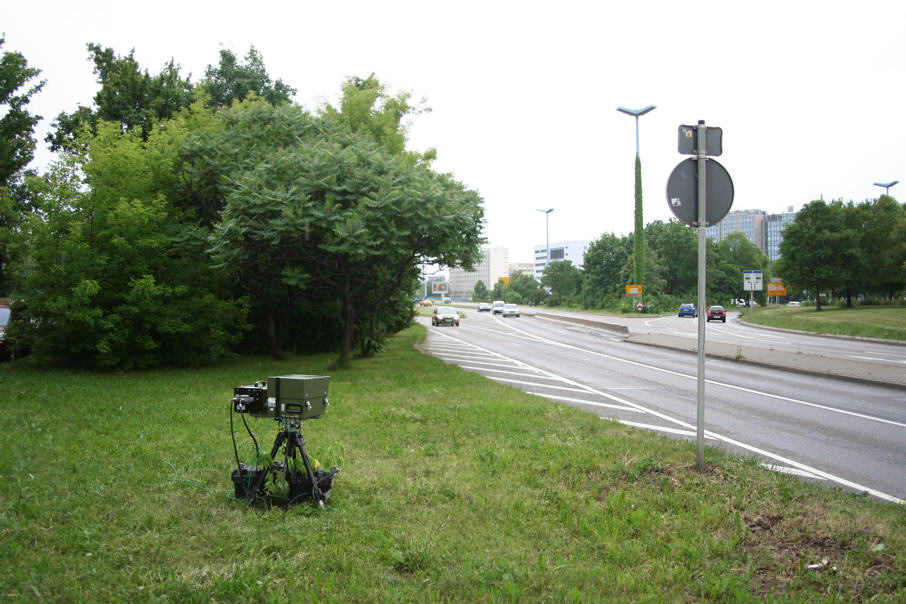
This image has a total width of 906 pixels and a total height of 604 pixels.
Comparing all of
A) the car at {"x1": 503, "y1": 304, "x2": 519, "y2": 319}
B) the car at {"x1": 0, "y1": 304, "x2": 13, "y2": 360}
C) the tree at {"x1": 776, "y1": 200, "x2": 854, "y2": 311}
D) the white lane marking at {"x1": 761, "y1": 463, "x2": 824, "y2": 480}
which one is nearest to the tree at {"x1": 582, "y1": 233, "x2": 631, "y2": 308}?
the car at {"x1": 503, "y1": 304, "x2": 519, "y2": 319}

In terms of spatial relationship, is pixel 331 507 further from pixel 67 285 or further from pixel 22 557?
pixel 67 285

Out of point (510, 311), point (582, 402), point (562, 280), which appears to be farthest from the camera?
point (562, 280)

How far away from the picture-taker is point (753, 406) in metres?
10.7

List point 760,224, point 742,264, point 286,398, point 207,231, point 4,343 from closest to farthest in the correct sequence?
1. point 286,398
2. point 207,231
3. point 4,343
4. point 742,264
5. point 760,224

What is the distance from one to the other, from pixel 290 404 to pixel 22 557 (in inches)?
77.2

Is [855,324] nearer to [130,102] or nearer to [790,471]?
[790,471]

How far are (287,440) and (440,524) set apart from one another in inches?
58.2

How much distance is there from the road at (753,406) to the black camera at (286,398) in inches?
198

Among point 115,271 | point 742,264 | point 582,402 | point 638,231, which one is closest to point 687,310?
point 638,231

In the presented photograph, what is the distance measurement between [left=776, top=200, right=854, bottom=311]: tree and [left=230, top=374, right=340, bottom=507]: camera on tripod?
55.9m

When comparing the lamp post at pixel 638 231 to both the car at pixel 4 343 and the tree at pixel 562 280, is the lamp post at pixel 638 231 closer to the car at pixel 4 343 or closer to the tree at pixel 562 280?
the tree at pixel 562 280

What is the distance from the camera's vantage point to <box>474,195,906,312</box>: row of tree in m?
51.0

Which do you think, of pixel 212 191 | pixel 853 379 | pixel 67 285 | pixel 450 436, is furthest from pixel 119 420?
pixel 853 379

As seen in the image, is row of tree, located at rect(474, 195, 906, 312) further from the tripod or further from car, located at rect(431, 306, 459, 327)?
the tripod
